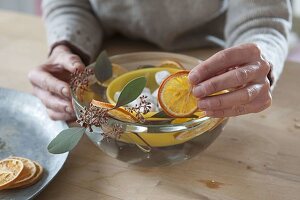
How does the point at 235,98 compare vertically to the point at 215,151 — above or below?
above

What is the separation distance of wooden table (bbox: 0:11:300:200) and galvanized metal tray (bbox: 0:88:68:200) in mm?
28

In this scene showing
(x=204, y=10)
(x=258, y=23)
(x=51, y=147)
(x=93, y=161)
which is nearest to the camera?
(x=51, y=147)

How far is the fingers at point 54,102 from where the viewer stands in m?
0.84

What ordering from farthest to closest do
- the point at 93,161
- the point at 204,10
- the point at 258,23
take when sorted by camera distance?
1. the point at 204,10
2. the point at 258,23
3. the point at 93,161

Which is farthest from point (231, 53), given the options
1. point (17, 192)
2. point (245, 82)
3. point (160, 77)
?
point (17, 192)

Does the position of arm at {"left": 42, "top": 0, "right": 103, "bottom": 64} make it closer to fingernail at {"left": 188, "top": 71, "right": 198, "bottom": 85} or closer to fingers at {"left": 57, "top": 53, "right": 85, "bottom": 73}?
fingers at {"left": 57, "top": 53, "right": 85, "bottom": 73}

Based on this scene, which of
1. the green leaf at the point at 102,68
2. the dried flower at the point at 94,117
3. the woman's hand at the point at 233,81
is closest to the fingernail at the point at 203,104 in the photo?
the woman's hand at the point at 233,81

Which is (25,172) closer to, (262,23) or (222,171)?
(222,171)

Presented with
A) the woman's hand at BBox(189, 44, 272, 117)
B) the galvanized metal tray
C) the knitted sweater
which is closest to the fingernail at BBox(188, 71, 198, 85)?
the woman's hand at BBox(189, 44, 272, 117)

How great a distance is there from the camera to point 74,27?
1.11 meters

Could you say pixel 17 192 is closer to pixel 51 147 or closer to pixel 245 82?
pixel 51 147

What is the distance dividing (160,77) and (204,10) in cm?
38

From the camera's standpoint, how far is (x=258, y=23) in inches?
40.4

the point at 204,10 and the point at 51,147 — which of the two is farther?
the point at 204,10
